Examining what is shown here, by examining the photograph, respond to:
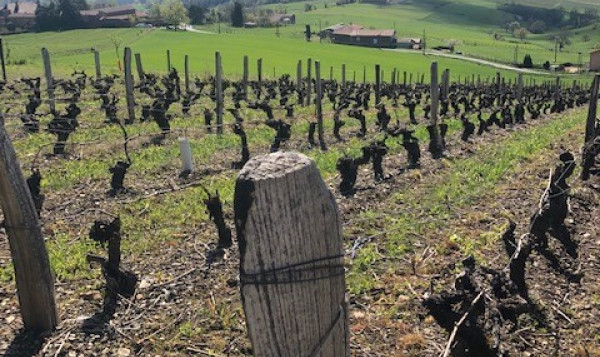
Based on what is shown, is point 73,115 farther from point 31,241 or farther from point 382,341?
point 382,341

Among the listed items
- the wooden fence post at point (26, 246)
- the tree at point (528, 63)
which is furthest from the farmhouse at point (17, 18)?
the wooden fence post at point (26, 246)

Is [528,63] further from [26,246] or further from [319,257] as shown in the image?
[319,257]

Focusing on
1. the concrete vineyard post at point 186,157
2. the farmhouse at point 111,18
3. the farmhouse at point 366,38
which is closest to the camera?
the concrete vineyard post at point 186,157

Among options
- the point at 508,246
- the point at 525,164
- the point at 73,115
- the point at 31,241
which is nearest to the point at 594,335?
the point at 508,246

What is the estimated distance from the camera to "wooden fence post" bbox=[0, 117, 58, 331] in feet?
15.4

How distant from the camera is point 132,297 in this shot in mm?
5941

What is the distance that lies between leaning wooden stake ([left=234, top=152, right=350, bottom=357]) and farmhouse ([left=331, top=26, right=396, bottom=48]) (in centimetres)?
10770

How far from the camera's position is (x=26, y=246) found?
4.86 metres

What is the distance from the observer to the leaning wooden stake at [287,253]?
1.88m

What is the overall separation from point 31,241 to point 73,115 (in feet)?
37.0

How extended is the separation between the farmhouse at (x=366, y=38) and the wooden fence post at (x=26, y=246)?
10528 centimetres

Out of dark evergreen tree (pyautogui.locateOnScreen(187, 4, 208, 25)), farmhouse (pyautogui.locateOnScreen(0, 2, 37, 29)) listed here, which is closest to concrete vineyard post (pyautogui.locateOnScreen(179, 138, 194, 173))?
farmhouse (pyautogui.locateOnScreen(0, 2, 37, 29))

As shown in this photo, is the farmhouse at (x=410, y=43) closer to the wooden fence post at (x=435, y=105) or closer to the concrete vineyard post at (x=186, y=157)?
the wooden fence post at (x=435, y=105)

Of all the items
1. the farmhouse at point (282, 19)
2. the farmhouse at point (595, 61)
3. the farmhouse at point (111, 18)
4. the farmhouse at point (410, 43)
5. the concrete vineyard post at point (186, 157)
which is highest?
the farmhouse at point (282, 19)
